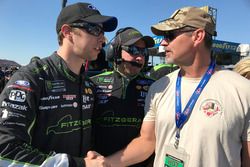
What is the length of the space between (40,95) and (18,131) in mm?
291

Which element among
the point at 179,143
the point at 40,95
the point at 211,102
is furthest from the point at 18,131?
the point at 211,102

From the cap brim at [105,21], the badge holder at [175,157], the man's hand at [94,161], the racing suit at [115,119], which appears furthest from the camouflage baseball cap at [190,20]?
the man's hand at [94,161]

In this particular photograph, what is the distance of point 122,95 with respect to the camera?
2922mm

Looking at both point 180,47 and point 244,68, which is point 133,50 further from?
point 244,68

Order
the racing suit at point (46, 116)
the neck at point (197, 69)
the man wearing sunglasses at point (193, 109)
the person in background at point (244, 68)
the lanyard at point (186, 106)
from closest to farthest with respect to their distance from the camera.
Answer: the racing suit at point (46, 116), the man wearing sunglasses at point (193, 109), the lanyard at point (186, 106), the neck at point (197, 69), the person in background at point (244, 68)

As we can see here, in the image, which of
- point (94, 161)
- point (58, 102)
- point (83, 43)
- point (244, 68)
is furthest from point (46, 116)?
point (244, 68)

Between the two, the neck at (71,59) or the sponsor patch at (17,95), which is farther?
the neck at (71,59)

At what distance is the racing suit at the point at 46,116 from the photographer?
1816 millimetres

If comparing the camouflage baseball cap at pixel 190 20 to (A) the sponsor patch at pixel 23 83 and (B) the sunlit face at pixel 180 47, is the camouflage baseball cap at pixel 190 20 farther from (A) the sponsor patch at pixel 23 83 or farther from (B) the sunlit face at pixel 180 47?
(A) the sponsor patch at pixel 23 83

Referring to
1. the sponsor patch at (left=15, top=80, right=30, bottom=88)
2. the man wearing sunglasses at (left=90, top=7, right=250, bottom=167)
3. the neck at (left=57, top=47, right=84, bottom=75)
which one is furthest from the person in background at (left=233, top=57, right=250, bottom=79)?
the sponsor patch at (left=15, top=80, right=30, bottom=88)

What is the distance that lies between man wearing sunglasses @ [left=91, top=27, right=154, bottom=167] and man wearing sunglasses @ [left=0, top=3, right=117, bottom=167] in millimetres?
359

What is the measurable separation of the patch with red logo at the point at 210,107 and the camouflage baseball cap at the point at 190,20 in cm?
64

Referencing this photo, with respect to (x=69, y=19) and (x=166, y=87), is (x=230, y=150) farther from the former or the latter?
(x=69, y=19)

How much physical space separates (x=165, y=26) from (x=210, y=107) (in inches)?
31.7
